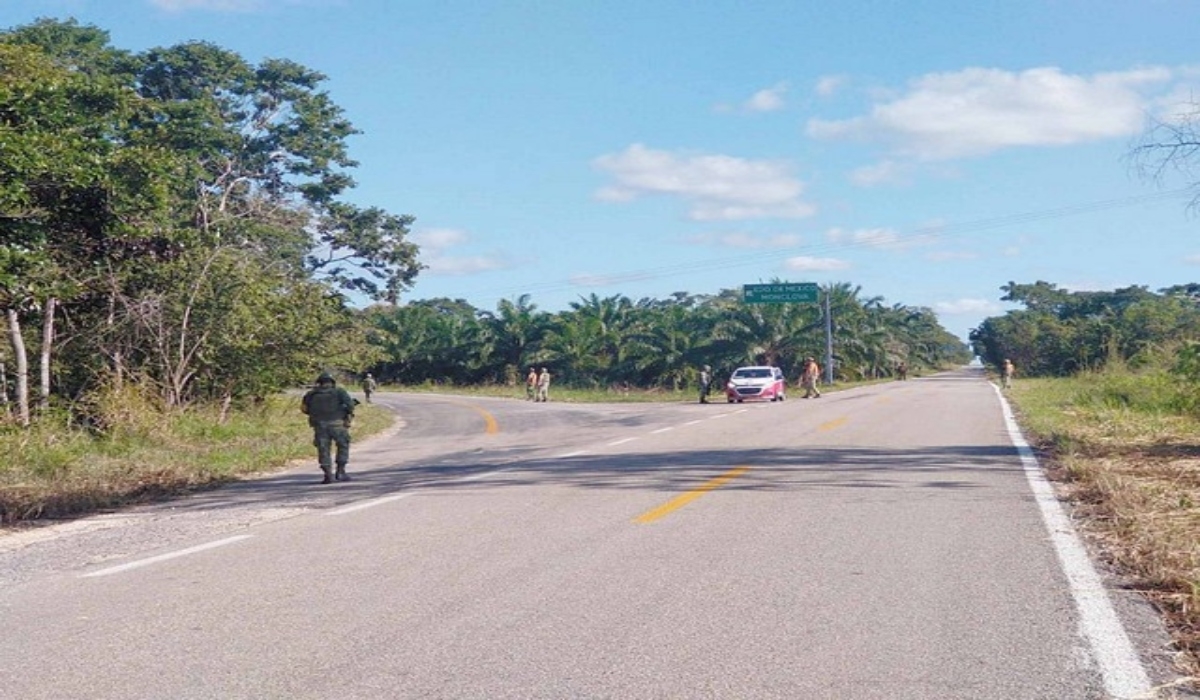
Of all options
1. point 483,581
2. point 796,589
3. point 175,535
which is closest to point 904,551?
point 796,589

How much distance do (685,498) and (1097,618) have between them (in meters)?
5.68

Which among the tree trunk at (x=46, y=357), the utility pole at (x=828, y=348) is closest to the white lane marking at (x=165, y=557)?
the tree trunk at (x=46, y=357)

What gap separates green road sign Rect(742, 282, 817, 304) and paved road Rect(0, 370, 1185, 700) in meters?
41.9

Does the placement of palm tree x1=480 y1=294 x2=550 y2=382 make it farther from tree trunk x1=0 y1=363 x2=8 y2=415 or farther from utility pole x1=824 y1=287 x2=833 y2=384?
tree trunk x1=0 y1=363 x2=8 y2=415

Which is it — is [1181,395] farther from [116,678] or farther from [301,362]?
[116,678]

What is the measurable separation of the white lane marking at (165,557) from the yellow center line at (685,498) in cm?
335

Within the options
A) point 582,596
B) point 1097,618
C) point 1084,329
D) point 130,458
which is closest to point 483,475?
point 130,458

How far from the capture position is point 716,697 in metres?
5.15

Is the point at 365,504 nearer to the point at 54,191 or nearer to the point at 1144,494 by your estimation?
the point at 54,191

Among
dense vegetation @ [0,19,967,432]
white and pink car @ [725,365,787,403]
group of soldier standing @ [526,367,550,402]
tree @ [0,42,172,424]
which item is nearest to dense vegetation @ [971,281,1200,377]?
white and pink car @ [725,365,787,403]

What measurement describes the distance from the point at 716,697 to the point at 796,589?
2.28 metres

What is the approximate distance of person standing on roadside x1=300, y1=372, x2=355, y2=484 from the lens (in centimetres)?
1468

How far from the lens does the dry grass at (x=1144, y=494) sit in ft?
23.0

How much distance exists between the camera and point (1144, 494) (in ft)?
36.8
